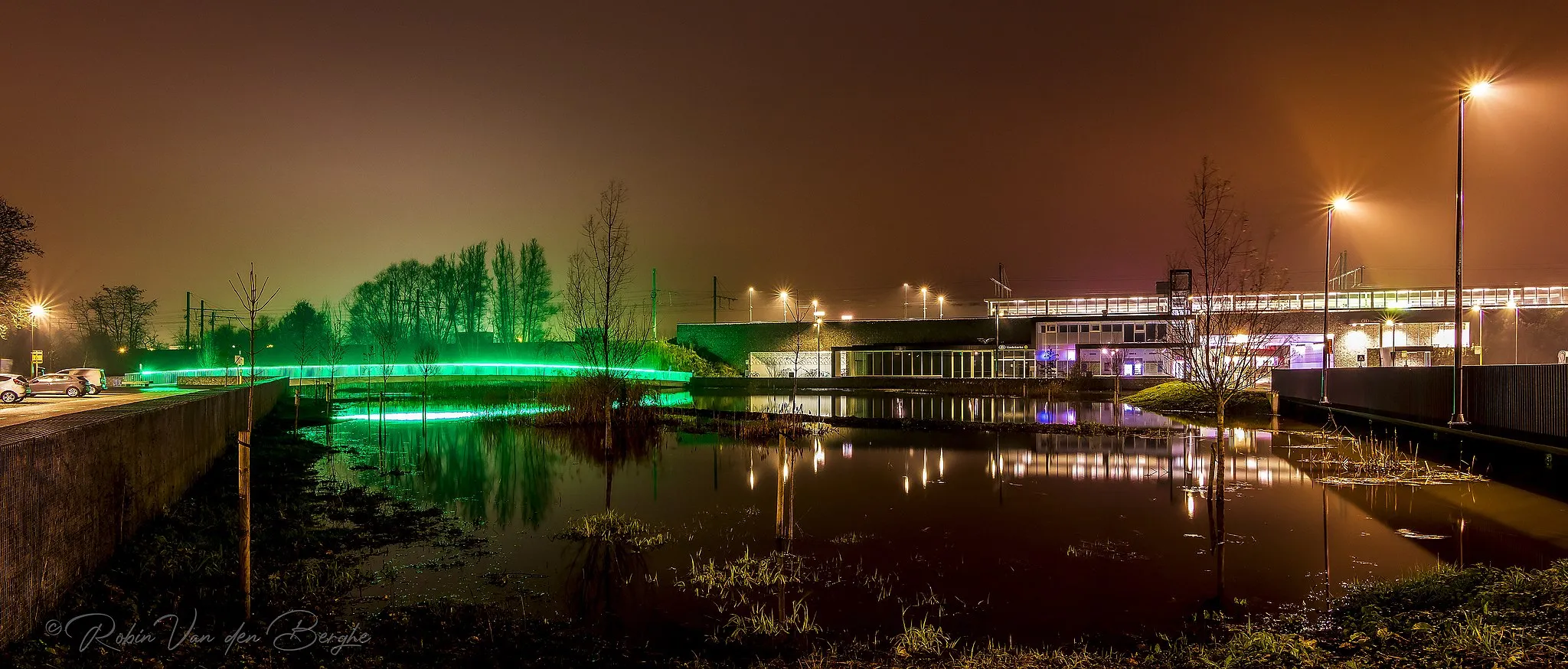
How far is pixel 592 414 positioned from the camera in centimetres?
2494

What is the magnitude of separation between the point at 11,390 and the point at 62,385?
231 inches

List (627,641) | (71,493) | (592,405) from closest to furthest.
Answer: (71,493) < (627,641) < (592,405)

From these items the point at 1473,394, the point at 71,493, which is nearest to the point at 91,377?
the point at 71,493

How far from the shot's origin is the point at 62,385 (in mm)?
27922

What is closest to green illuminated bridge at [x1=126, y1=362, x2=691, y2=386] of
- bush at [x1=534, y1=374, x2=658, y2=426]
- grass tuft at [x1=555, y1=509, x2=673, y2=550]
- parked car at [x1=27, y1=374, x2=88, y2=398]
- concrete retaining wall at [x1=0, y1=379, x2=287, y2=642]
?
parked car at [x1=27, y1=374, x2=88, y2=398]

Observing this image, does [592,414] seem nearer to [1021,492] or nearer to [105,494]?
[1021,492]

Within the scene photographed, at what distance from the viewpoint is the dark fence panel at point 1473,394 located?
14.5 m

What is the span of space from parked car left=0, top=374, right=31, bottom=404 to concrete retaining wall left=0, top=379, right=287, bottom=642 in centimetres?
2012

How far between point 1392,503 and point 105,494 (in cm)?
1721

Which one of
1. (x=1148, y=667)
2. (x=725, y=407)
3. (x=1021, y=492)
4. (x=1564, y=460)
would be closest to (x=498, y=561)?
(x=1148, y=667)

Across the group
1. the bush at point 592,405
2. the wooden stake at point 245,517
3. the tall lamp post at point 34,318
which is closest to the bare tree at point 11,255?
the tall lamp post at point 34,318

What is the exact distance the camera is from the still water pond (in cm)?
745

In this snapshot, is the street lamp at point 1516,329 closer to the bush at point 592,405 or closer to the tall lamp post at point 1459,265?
the tall lamp post at point 1459,265

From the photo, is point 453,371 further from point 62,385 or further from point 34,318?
point 62,385
